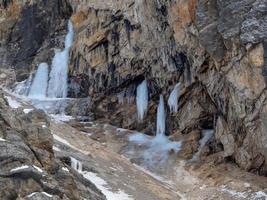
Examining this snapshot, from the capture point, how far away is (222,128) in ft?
119

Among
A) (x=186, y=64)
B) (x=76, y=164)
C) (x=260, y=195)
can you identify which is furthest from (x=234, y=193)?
(x=186, y=64)

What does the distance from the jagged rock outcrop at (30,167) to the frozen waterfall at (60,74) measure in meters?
21.8

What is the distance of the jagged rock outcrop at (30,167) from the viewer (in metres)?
20.4

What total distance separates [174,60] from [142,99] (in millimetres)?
4253

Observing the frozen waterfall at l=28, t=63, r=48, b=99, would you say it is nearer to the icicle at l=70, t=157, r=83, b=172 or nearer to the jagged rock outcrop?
the icicle at l=70, t=157, r=83, b=172

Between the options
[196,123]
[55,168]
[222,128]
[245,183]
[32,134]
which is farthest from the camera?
[196,123]

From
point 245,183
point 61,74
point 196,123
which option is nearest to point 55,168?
point 245,183

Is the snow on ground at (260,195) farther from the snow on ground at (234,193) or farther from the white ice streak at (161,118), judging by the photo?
the white ice streak at (161,118)

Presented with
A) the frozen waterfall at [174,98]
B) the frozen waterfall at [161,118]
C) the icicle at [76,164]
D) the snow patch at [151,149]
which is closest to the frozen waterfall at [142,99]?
the frozen waterfall at [161,118]

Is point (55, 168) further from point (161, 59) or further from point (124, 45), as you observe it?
point (124, 45)

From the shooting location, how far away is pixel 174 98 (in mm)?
40781

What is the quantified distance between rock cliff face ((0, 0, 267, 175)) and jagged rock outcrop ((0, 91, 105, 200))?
11668 millimetres

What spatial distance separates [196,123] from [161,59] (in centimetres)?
488

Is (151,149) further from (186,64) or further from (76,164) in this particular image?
(76,164)
